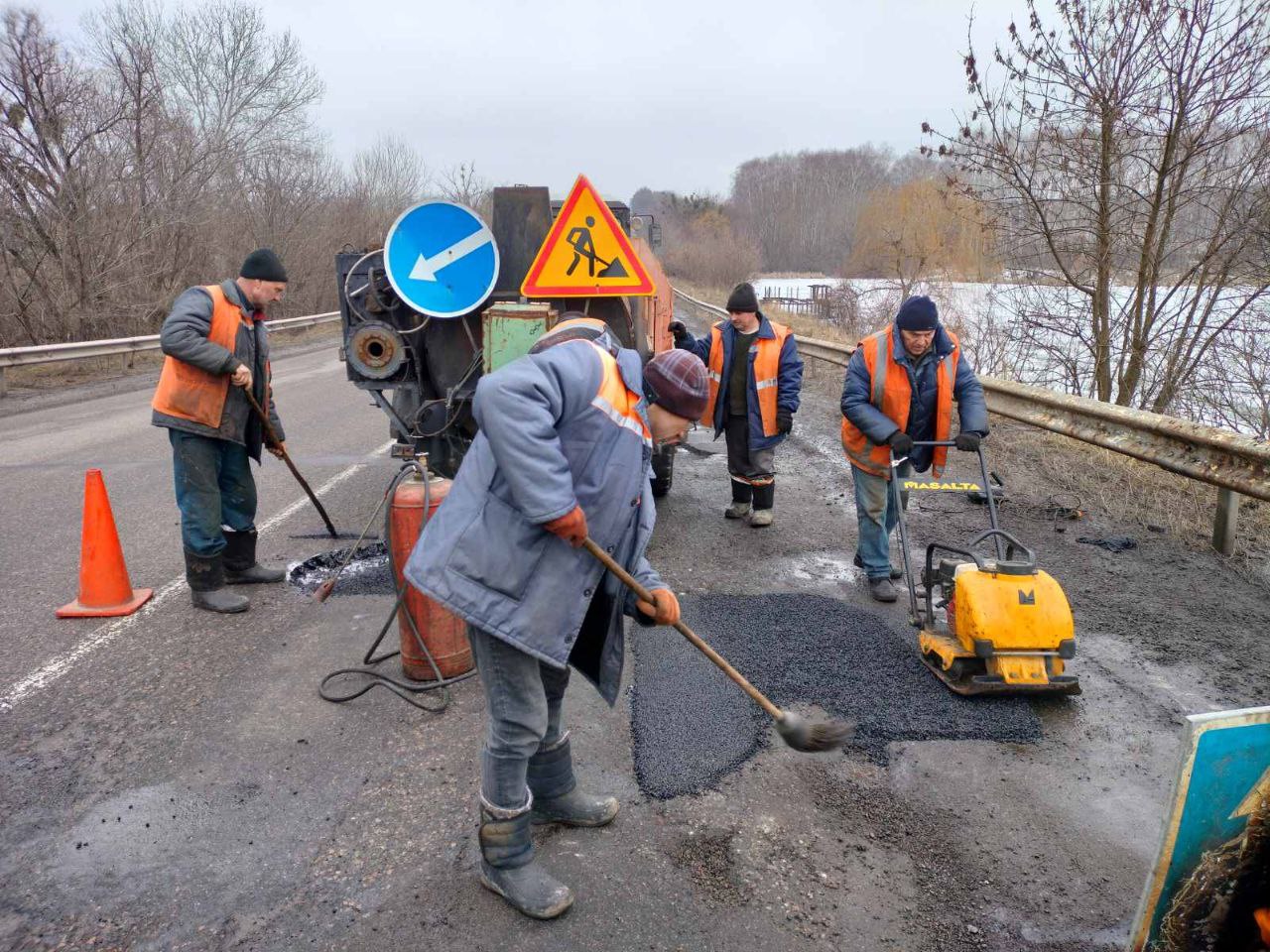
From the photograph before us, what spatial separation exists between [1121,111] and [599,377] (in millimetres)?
7533

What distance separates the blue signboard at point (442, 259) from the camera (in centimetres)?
561

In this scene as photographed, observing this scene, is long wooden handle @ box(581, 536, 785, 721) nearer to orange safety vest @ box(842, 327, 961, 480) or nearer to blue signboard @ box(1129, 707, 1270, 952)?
blue signboard @ box(1129, 707, 1270, 952)

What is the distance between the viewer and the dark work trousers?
6551 mm

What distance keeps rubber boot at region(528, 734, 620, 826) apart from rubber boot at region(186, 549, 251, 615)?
2613mm

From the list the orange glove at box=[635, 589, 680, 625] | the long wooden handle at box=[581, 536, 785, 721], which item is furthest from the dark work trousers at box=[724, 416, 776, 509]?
the orange glove at box=[635, 589, 680, 625]

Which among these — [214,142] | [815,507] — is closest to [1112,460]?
[815,507]

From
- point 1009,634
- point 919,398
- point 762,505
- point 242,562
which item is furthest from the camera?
point 762,505

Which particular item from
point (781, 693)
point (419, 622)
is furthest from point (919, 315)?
point (419, 622)

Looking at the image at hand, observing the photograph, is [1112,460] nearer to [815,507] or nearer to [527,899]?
[815,507]

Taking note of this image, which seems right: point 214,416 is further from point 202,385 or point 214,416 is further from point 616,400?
point 616,400

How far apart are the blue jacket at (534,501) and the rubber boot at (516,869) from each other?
1.75 feet

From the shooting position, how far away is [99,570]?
4.79 m

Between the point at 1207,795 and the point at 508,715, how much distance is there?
1815mm

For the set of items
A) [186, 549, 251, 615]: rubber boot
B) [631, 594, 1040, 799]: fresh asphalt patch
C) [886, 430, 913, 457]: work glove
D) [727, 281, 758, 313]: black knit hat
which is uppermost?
[727, 281, 758, 313]: black knit hat
